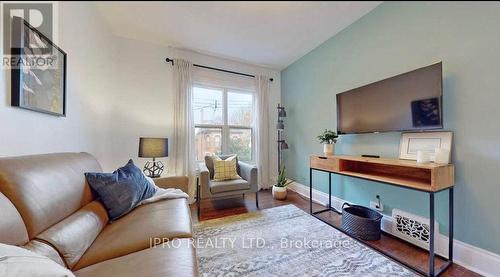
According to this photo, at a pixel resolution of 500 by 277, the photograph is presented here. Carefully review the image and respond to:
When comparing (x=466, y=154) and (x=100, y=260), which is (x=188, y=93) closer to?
(x=100, y=260)

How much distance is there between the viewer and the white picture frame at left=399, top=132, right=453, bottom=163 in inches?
54.8

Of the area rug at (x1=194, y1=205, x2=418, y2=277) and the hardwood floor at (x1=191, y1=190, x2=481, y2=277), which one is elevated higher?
the area rug at (x1=194, y1=205, x2=418, y2=277)

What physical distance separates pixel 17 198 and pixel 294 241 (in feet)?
5.60

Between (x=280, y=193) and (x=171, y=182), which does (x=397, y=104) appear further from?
(x=171, y=182)

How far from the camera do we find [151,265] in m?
0.78

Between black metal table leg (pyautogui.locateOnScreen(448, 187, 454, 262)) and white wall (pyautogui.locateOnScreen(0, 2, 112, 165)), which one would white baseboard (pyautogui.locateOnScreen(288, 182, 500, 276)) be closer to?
black metal table leg (pyautogui.locateOnScreen(448, 187, 454, 262))

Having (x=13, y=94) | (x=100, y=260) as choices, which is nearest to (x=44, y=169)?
(x=13, y=94)

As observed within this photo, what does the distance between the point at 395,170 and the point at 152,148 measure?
99.7 inches

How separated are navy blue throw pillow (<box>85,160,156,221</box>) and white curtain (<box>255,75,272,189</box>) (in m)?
2.02

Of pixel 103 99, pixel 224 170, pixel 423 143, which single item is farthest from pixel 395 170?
pixel 103 99

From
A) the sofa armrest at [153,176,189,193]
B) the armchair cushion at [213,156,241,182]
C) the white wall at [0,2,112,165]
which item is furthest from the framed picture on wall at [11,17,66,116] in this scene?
the armchair cushion at [213,156,241,182]

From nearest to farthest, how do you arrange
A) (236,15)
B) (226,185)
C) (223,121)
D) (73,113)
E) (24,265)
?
(236,15), (24,265), (73,113), (226,185), (223,121)

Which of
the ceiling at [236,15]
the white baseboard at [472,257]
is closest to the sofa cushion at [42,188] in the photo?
the ceiling at [236,15]

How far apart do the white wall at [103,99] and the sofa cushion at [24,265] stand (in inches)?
26.4
